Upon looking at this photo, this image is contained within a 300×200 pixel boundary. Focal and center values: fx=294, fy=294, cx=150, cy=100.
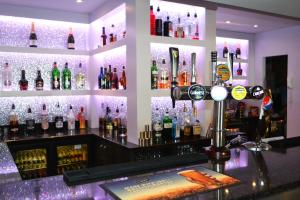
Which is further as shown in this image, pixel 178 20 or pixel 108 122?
pixel 108 122

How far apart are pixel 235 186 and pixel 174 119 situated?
194 cm

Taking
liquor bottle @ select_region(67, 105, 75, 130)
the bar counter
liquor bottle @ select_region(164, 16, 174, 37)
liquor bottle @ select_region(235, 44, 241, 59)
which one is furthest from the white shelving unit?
liquor bottle @ select_region(235, 44, 241, 59)

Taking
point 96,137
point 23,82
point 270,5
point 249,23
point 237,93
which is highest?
point 249,23

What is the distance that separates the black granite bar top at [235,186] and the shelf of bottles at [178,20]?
5.80 ft

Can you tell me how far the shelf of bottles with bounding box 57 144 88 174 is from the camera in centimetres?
328

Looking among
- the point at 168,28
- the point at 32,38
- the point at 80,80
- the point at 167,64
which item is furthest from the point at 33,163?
the point at 168,28

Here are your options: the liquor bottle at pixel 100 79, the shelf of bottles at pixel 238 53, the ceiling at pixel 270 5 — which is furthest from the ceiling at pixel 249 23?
the liquor bottle at pixel 100 79

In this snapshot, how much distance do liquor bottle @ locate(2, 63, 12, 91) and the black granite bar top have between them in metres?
2.40

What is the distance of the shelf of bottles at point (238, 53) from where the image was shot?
504 cm

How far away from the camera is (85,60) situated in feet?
12.5

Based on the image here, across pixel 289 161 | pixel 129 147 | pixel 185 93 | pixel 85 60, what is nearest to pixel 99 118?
pixel 85 60

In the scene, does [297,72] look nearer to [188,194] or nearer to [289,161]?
[289,161]

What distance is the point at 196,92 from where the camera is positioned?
1.54m

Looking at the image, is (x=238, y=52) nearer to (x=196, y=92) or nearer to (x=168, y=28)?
Answer: (x=168, y=28)
